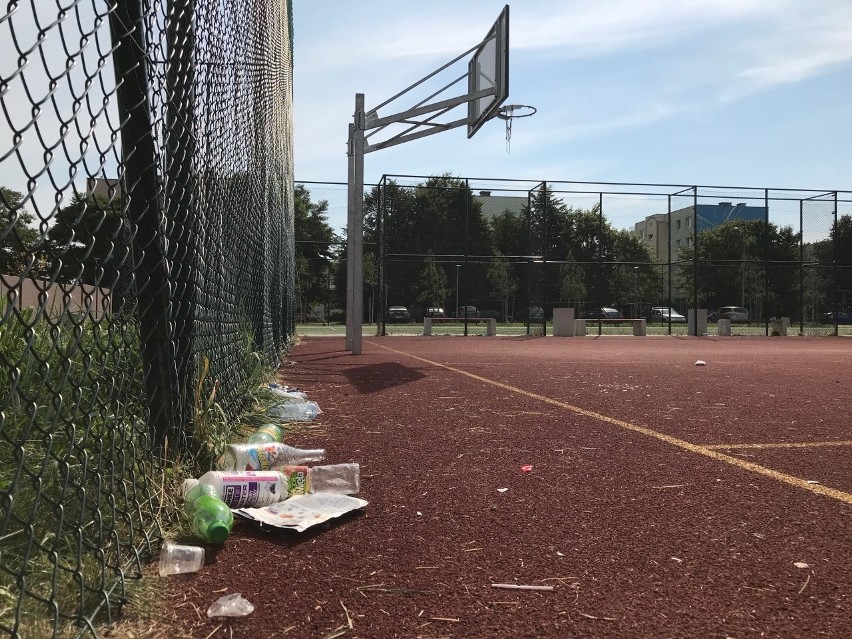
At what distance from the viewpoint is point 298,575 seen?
7.14 ft

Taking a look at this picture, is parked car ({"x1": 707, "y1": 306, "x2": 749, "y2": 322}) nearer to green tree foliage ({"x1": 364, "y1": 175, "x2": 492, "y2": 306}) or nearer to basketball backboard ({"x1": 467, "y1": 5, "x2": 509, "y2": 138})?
green tree foliage ({"x1": 364, "y1": 175, "x2": 492, "y2": 306})

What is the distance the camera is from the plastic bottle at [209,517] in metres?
2.37

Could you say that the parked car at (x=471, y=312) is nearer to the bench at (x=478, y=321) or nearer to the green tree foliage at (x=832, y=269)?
the bench at (x=478, y=321)

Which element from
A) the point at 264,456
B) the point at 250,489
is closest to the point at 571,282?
the point at 264,456

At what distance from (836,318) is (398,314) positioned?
1608 centimetres

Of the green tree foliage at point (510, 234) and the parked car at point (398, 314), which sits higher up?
the green tree foliage at point (510, 234)

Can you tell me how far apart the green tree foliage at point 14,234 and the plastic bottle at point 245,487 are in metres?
1.03

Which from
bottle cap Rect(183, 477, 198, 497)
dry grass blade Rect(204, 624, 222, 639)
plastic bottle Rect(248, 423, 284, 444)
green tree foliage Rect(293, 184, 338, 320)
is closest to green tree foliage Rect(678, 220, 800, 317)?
green tree foliage Rect(293, 184, 338, 320)

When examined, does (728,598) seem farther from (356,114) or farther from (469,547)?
(356,114)

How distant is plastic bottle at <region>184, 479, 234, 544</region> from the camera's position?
2.37 meters

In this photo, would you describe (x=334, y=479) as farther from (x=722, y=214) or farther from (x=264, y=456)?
(x=722, y=214)

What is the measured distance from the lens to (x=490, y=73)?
13242 millimetres

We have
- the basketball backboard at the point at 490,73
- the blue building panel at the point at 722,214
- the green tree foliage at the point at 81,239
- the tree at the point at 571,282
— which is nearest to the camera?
the green tree foliage at the point at 81,239

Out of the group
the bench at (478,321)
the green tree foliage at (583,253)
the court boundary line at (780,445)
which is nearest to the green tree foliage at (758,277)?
the green tree foliage at (583,253)
